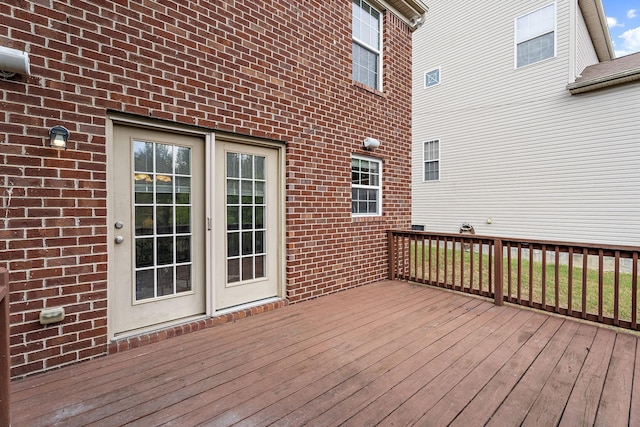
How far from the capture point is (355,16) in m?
4.73

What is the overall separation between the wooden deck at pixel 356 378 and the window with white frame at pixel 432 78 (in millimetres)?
8495

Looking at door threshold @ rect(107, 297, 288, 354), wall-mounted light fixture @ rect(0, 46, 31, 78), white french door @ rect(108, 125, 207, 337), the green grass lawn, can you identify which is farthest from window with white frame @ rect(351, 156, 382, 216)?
wall-mounted light fixture @ rect(0, 46, 31, 78)

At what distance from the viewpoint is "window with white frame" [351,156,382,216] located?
15.3 feet

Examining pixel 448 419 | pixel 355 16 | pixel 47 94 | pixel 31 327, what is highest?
pixel 355 16

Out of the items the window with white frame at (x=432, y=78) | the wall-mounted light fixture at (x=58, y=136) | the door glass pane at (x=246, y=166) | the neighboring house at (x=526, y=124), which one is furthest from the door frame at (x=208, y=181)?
the window with white frame at (x=432, y=78)

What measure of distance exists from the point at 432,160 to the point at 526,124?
8.73 feet

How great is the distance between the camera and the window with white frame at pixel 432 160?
959 cm

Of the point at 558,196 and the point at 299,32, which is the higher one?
the point at 299,32

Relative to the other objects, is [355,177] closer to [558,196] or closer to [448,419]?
[448,419]

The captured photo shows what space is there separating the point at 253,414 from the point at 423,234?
11.9ft

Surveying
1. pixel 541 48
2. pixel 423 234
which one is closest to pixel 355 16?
pixel 423 234

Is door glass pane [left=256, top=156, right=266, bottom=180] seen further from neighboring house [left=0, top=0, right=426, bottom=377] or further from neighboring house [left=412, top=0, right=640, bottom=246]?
neighboring house [left=412, top=0, right=640, bottom=246]

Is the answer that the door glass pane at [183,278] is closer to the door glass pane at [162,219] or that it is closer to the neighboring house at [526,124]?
the door glass pane at [162,219]

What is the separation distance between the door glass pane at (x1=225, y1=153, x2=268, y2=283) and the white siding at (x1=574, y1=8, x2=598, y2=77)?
873cm
